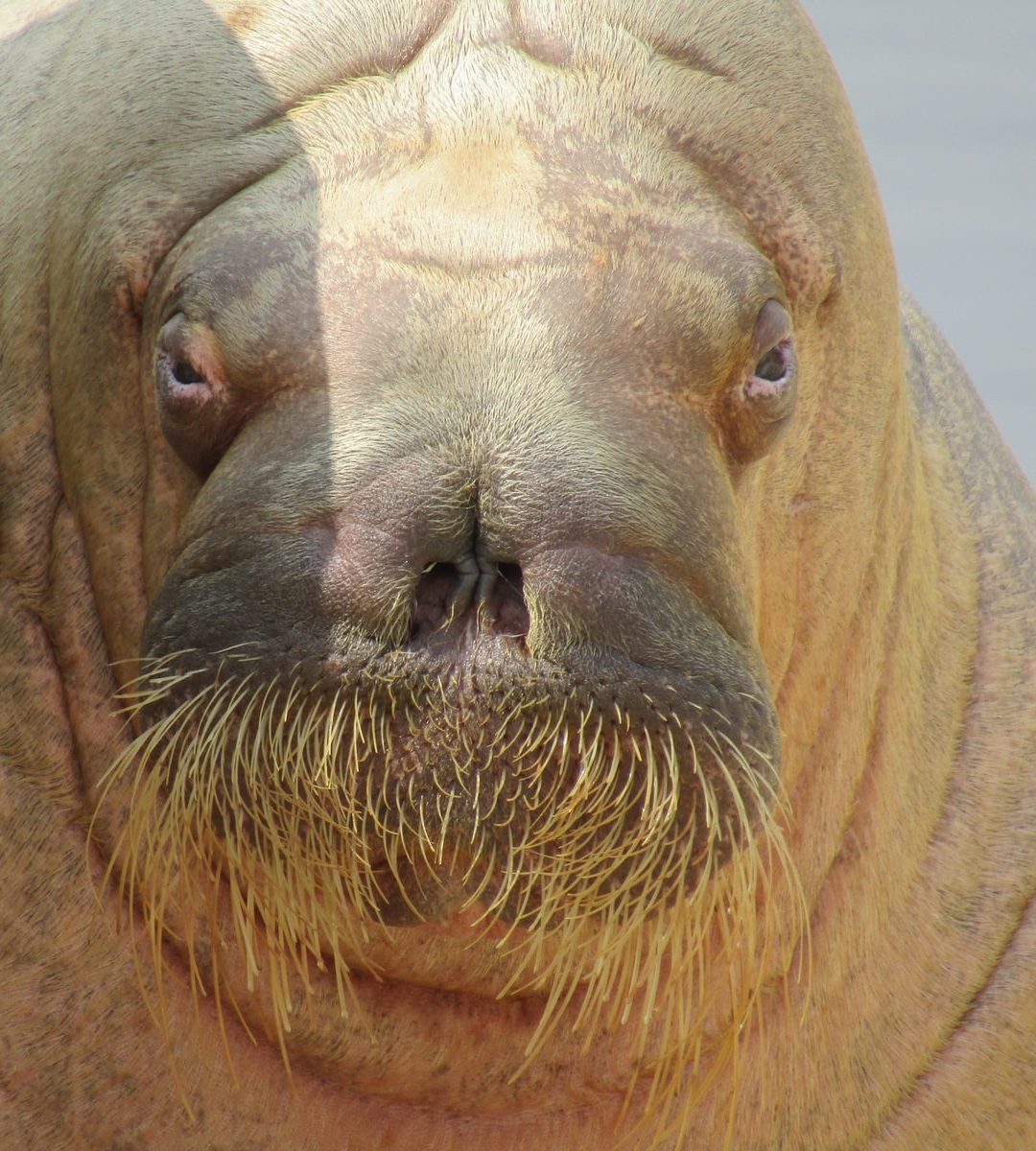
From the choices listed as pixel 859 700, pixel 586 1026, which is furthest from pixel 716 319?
pixel 586 1026

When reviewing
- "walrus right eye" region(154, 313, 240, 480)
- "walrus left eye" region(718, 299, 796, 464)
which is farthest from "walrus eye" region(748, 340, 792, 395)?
"walrus right eye" region(154, 313, 240, 480)

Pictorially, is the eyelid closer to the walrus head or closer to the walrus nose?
the walrus head

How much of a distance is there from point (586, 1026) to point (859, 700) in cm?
87

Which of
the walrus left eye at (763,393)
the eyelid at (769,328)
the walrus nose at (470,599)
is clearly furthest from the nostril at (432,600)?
the eyelid at (769,328)

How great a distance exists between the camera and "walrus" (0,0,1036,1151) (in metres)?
2.93

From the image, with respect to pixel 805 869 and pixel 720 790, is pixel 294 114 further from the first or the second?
pixel 805 869

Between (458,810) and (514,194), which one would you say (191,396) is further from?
(458,810)

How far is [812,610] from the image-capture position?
3852 millimetres

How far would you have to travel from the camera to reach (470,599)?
2879 millimetres

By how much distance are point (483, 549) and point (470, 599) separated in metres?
0.08

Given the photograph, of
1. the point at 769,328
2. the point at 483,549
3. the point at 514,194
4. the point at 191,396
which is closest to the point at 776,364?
the point at 769,328

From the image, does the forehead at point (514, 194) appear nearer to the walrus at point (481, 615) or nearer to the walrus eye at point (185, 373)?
→ the walrus at point (481, 615)

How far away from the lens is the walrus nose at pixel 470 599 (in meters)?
2.87

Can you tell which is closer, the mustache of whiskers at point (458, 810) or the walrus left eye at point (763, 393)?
the mustache of whiskers at point (458, 810)
